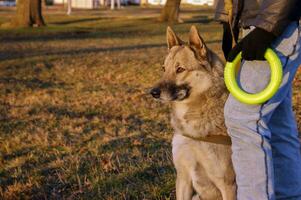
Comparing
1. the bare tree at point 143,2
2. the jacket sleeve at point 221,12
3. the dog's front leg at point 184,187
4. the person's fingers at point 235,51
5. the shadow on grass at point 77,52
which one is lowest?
the bare tree at point 143,2

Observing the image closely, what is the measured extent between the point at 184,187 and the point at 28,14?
2277 centimetres

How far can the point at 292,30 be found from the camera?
2.62 metres

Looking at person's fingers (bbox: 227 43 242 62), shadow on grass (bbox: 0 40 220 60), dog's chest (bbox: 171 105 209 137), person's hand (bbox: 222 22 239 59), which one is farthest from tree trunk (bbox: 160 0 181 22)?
person's fingers (bbox: 227 43 242 62)

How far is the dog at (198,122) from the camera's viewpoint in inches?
124

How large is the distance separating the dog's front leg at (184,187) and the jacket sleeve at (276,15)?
1232 mm

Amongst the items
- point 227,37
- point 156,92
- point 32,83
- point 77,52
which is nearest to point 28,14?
point 77,52

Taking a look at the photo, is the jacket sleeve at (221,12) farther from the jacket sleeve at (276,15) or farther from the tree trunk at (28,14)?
the tree trunk at (28,14)

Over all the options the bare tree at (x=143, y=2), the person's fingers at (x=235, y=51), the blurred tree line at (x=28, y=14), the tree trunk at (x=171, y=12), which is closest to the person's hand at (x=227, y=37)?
the person's fingers at (x=235, y=51)

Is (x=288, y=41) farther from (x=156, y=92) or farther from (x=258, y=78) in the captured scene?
(x=156, y=92)

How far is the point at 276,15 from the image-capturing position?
248cm

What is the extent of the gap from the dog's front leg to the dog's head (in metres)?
0.52

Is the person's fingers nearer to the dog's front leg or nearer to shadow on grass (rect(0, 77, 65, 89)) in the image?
the dog's front leg

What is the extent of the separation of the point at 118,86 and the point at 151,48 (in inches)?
247

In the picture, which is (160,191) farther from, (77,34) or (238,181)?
(77,34)
